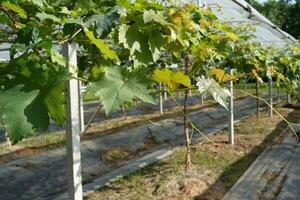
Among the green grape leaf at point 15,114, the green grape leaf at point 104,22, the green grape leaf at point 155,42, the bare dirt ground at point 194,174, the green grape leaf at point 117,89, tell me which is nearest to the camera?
the green grape leaf at point 15,114

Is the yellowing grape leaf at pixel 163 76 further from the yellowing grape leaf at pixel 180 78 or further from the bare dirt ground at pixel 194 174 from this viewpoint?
the bare dirt ground at pixel 194 174

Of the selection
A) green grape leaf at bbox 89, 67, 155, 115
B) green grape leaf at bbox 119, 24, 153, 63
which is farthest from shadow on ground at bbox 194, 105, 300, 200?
green grape leaf at bbox 89, 67, 155, 115

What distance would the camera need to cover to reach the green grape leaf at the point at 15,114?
3.05 ft

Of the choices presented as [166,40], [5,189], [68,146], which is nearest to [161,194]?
[5,189]

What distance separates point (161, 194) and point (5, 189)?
7.08ft

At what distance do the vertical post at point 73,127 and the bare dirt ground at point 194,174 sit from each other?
1.87m

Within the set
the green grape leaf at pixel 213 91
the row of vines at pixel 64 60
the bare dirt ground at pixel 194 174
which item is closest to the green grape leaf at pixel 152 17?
the row of vines at pixel 64 60

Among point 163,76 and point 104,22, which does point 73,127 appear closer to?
point 163,76

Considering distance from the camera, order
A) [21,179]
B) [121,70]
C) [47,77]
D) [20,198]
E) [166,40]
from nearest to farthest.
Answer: [47,77] → [121,70] → [166,40] → [20,198] → [21,179]

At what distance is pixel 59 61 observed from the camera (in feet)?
4.30

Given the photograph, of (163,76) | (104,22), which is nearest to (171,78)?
(163,76)

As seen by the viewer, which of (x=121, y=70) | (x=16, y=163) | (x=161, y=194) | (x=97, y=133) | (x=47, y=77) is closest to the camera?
(x=47, y=77)

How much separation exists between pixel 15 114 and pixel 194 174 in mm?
4441

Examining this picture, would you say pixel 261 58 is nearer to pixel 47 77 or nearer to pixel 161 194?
pixel 161 194
